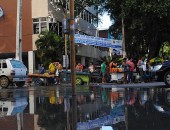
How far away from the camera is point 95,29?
191ft

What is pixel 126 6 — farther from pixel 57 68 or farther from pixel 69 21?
pixel 69 21

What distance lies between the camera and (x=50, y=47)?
124 feet

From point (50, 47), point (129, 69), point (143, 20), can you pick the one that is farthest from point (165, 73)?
point (50, 47)

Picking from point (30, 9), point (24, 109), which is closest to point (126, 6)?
point (30, 9)

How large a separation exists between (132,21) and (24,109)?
2700 centimetres

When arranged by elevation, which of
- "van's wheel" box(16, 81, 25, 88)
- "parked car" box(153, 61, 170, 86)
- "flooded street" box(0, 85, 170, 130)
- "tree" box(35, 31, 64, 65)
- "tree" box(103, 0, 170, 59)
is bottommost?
"flooded street" box(0, 85, 170, 130)

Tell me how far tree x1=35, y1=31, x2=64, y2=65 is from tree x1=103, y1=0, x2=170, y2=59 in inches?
235

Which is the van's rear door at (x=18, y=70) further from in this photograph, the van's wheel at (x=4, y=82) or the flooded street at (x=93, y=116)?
the flooded street at (x=93, y=116)

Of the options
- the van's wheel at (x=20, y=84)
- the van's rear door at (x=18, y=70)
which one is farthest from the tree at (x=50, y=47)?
the van's rear door at (x=18, y=70)

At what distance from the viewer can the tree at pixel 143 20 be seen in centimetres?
3331

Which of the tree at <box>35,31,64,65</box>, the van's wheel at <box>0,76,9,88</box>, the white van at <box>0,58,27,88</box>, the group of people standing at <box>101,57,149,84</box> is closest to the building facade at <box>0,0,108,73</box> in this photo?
the tree at <box>35,31,64,65</box>

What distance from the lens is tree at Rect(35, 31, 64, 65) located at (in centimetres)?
3766

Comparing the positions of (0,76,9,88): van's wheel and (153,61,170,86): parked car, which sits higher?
(153,61,170,86): parked car

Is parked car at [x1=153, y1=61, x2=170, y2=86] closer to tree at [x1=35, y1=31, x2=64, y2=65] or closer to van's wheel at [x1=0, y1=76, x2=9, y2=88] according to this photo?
van's wheel at [x1=0, y1=76, x2=9, y2=88]
